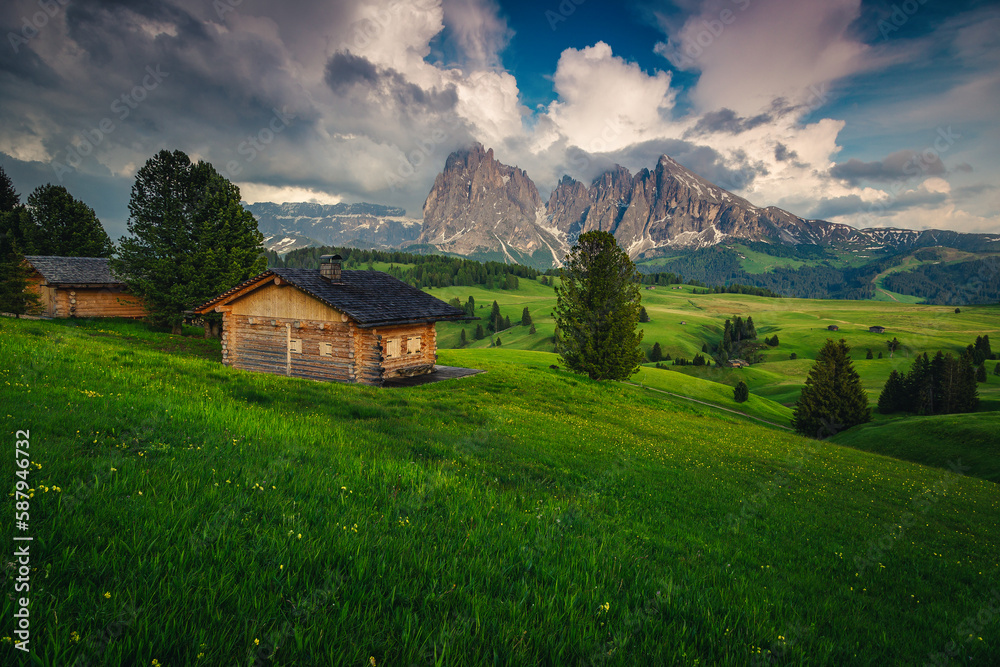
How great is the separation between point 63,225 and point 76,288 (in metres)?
19.9

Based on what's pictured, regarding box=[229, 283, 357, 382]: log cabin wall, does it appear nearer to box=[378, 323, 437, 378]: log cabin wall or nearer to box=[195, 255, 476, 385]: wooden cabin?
box=[195, 255, 476, 385]: wooden cabin

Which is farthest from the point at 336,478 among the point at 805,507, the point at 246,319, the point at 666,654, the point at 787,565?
the point at 246,319

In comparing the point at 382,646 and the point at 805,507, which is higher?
the point at 382,646

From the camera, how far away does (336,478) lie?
581 centimetres

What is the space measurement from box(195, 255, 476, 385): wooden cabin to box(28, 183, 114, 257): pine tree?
118 ft

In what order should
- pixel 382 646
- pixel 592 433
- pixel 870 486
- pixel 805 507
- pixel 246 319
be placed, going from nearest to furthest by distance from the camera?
pixel 382 646, pixel 805 507, pixel 870 486, pixel 592 433, pixel 246 319

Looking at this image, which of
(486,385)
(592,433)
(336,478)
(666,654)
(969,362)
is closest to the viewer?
(666,654)

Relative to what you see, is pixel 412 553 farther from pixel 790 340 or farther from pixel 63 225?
pixel 790 340

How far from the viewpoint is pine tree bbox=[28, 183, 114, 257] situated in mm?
49688

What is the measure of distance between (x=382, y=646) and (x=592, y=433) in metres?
15.4

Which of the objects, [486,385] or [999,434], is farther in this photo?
[999,434]

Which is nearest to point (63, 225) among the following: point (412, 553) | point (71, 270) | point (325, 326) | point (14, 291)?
point (71, 270)

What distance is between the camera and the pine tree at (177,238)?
33.5 m

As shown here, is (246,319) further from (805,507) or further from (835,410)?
(835,410)
